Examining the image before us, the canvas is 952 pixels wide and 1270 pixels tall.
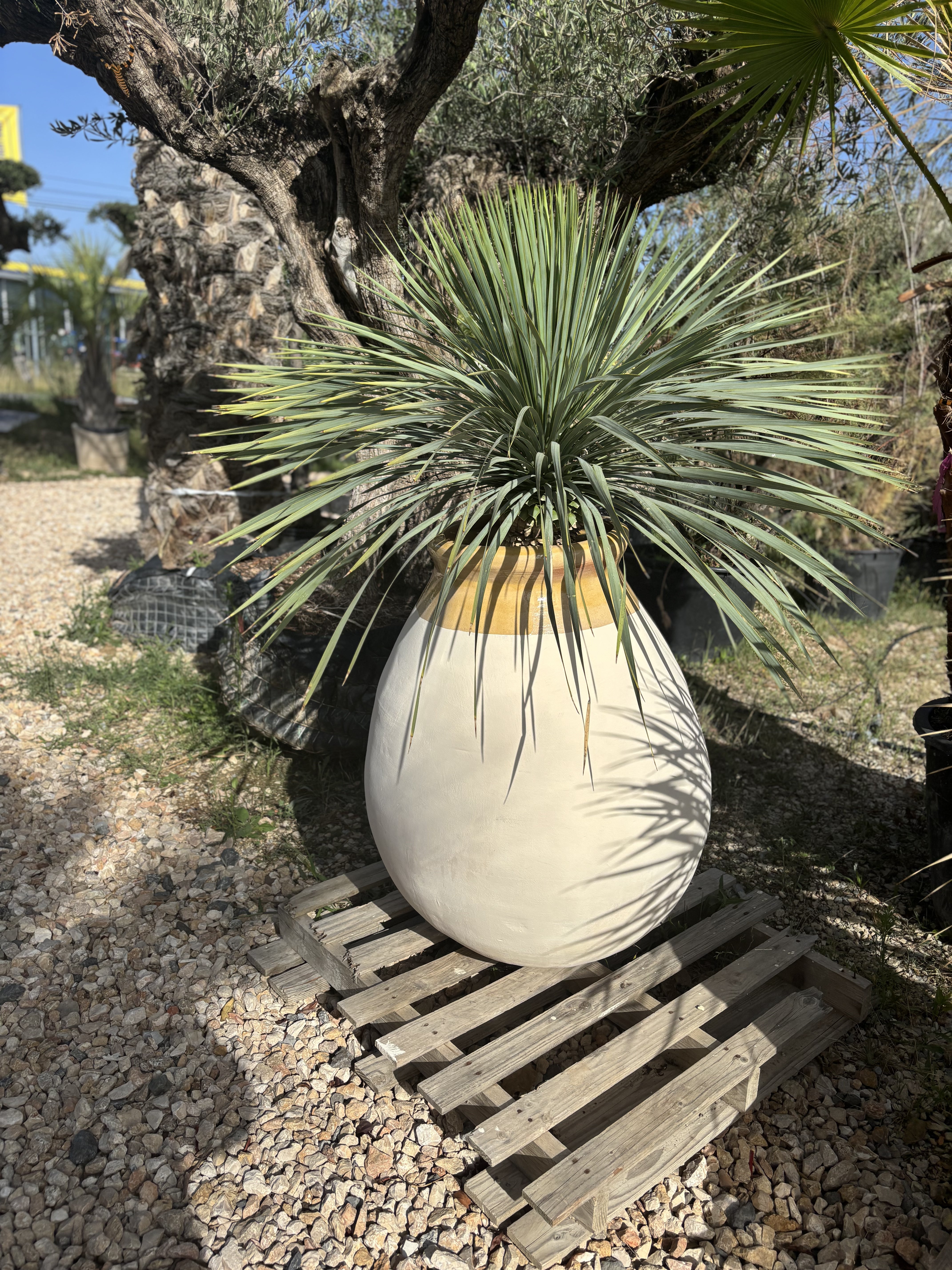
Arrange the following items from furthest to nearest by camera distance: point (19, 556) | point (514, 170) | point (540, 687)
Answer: point (19, 556), point (514, 170), point (540, 687)

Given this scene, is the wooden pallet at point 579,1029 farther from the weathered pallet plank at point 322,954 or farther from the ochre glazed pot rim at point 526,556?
the ochre glazed pot rim at point 526,556

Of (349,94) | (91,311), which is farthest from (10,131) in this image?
(349,94)

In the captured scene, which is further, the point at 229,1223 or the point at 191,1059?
the point at 191,1059

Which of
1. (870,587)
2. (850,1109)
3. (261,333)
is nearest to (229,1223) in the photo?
(850,1109)

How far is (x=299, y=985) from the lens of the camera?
201 cm

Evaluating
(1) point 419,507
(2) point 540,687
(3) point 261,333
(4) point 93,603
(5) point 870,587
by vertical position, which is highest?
(3) point 261,333

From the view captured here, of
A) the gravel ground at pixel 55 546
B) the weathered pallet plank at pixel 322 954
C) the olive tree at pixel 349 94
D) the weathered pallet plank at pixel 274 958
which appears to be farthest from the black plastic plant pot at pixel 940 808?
the gravel ground at pixel 55 546

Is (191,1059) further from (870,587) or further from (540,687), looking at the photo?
(870,587)

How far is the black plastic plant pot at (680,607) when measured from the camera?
4.06m

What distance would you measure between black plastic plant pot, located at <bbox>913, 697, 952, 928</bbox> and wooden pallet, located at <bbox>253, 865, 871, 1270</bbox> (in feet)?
1.58

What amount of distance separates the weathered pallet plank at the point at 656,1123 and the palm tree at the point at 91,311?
369 inches

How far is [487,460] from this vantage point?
152 centimetres

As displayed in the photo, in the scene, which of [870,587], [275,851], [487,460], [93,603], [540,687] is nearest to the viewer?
[487,460]

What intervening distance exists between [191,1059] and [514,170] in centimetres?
334
